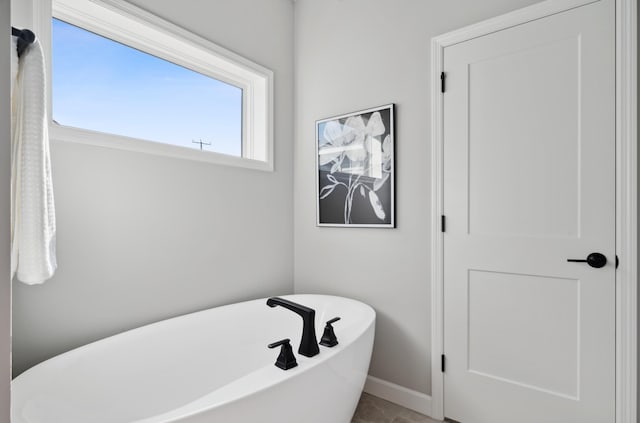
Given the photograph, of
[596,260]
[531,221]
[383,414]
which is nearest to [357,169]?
[531,221]

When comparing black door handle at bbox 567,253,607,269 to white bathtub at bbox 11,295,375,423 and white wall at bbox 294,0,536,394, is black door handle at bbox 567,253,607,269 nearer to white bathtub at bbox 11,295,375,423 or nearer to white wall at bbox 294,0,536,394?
white wall at bbox 294,0,536,394

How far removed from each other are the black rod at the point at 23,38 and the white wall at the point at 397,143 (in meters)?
1.72

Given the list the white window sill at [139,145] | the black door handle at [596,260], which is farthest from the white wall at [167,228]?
the black door handle at [596,260]

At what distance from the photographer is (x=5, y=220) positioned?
421mm

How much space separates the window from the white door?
138cm

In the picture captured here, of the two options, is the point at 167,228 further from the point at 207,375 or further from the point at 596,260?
the point at 596,260

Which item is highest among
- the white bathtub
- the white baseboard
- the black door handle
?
the black door handle

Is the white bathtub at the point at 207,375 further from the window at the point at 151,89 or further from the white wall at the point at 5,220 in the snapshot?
the window at the point at 151,89

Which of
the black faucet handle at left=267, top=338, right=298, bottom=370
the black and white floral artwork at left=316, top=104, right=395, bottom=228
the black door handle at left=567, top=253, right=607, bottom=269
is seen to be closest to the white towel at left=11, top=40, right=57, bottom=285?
the black faucet handle at left=267, top=338, right=298, bottom=370

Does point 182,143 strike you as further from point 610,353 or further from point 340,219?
point 610,353

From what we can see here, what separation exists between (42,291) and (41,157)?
2.24 feet

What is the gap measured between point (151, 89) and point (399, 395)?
2.38 m

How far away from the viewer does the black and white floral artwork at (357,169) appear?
7.17 feet

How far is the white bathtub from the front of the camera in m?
1.13
